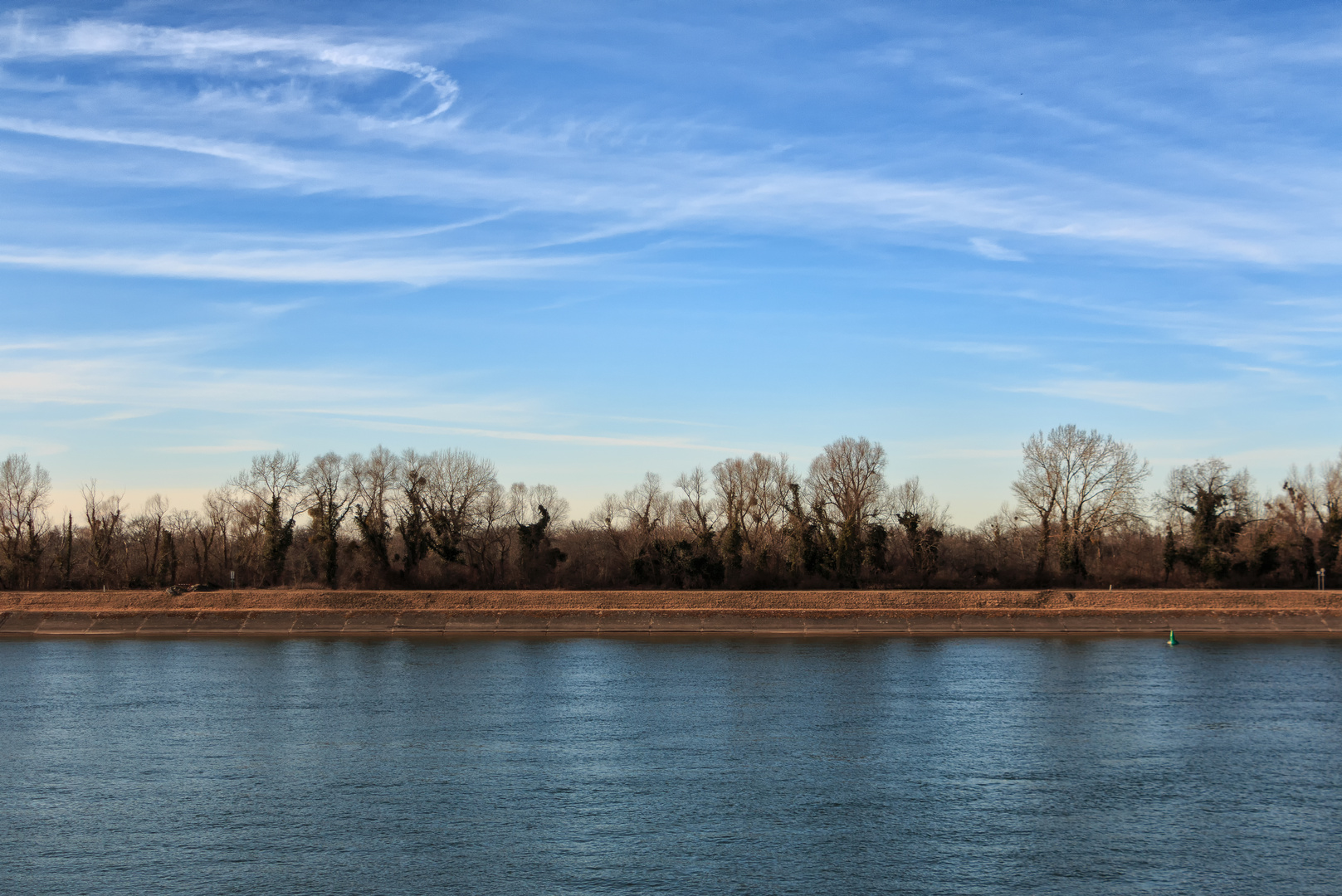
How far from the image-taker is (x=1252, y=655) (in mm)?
52781

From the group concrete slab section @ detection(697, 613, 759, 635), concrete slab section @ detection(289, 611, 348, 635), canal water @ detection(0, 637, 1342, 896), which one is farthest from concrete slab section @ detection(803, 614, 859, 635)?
concrete slab section @ detection(289, 611, 348, 635)

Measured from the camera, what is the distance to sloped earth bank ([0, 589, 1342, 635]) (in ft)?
217

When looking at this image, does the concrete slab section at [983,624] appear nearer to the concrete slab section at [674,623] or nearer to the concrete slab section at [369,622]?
the concrete slab section at [674,623]

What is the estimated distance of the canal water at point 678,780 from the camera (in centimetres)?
2017

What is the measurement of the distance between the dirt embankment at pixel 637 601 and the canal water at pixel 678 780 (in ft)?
66.1

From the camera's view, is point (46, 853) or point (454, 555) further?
point (454, 555)

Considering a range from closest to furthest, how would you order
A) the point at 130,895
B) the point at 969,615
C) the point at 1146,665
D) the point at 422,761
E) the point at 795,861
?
the point at 130,895, the point at 795,861, the point at 422,761, the point at 1146,665, the point at 969,615

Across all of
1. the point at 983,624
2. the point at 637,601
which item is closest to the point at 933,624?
the point at 983,624

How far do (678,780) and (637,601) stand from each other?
44276 millimetres

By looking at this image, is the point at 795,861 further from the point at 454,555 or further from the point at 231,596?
the point at 454,555

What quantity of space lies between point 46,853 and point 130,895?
3890 mm

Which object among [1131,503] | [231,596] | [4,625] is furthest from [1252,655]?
[4,625]

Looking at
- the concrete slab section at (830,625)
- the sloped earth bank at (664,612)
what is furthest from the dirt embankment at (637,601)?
the concrete slab section at (830,625)

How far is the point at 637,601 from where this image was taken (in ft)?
234
